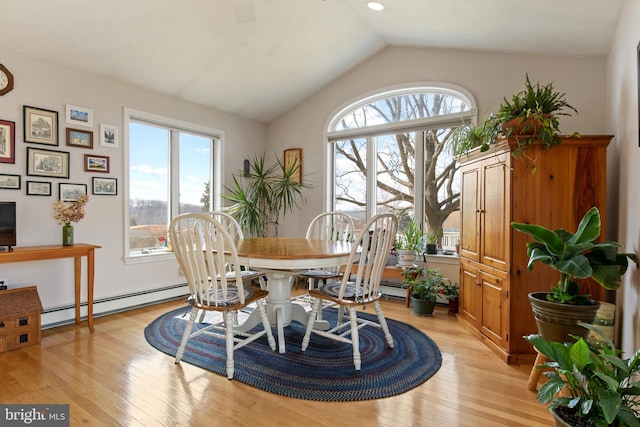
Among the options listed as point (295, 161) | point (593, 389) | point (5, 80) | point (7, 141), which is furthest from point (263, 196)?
point (593, 389)

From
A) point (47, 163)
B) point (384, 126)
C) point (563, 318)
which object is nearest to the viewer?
point (563, 318)

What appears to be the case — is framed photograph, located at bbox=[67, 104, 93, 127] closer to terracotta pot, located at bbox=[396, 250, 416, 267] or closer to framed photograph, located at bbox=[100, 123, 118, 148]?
framed photograph, located at bbox=[100, 123, 118, 148]

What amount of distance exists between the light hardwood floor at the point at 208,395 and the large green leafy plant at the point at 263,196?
2.16 m

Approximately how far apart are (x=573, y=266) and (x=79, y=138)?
4.04 meters

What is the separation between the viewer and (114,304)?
369 centimetres

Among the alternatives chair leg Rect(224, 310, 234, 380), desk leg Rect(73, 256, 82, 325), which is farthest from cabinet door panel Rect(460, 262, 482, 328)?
desk leg Rect(73, 256, 82, 325)

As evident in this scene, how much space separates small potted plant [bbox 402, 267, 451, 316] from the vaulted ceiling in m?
2.37

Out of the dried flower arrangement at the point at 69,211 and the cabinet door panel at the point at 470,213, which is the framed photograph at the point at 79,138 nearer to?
the dried flower arrangement at the point at 69,211

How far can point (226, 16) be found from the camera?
330cm

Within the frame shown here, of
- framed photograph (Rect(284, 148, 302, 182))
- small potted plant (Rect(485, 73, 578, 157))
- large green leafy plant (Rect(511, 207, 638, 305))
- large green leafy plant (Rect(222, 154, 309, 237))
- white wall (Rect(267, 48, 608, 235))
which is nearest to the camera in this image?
large green leafy plant (Rect(511, 207, 638, 305))

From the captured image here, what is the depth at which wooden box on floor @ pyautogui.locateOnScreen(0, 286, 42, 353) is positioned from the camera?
8.66 feet

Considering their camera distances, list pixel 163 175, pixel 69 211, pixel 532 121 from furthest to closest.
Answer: pixel 163 175
pixel 69 211
pixel 532 121

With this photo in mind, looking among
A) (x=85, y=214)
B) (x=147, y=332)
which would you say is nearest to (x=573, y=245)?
(x=147, y=332)

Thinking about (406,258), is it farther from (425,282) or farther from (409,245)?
(425,282)
